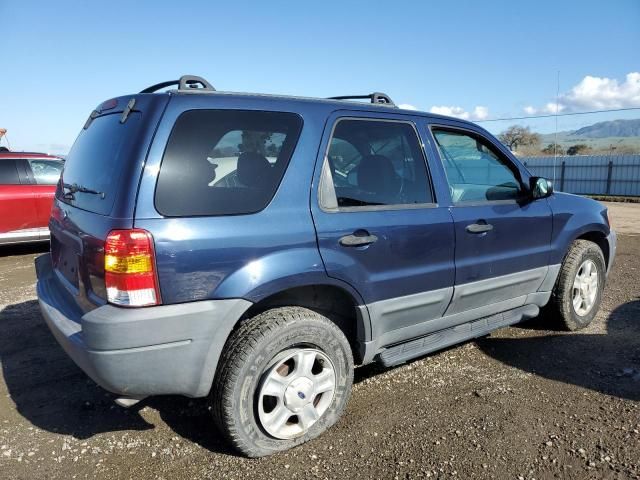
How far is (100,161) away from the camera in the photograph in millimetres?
2680

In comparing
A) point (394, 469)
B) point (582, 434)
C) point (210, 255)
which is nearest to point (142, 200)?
point (210, 255)

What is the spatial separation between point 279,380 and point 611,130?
24.3m

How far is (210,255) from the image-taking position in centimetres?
234

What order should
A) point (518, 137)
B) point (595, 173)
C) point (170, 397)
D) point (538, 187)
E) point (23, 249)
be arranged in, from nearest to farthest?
point (170, 397) < point (538, 187) < point (23, 249) < point (595, 173) < point (518, 137)

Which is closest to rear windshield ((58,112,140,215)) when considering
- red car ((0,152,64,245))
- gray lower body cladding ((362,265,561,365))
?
gray lower body cladding ((362,265,561,365))

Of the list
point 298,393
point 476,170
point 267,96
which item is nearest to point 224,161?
point 267,96

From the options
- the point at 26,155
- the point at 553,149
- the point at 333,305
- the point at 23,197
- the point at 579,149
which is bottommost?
the point at 333,305

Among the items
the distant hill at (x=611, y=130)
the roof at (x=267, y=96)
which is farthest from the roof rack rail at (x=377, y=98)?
the distant hill at (x=611, y=130)

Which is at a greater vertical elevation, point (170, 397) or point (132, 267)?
point (132, 267)

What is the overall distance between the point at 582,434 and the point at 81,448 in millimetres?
2807

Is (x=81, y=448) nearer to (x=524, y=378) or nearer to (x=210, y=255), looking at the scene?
(x=210, y=255)

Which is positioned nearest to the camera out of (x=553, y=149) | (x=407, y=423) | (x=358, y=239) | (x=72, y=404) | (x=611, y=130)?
(x=358, y=239)

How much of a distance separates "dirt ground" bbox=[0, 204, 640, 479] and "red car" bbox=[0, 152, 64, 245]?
4.40 m

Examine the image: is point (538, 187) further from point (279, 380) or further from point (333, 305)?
point (279, 380)
